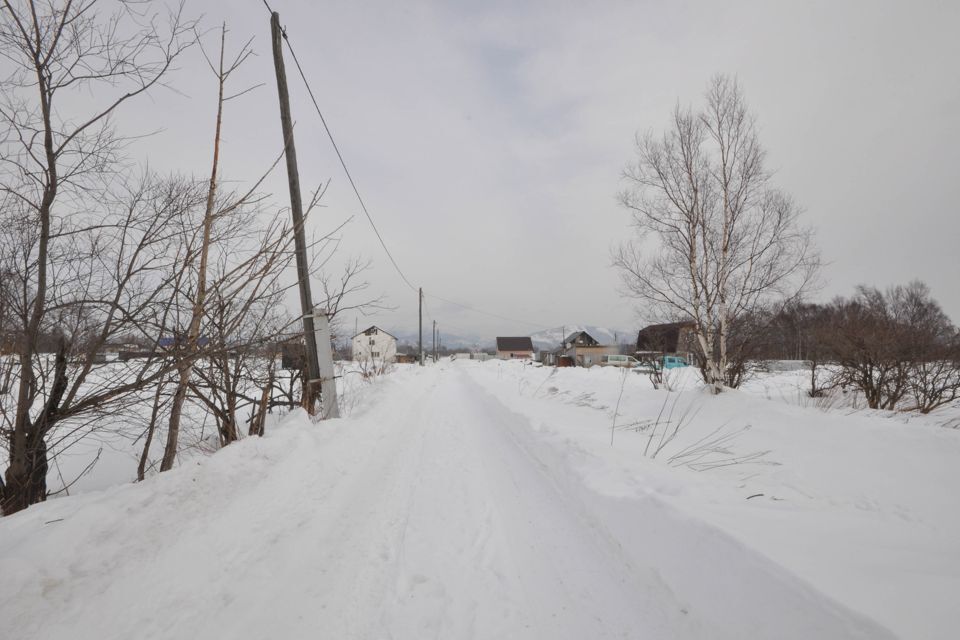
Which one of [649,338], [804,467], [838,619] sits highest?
[649,338]

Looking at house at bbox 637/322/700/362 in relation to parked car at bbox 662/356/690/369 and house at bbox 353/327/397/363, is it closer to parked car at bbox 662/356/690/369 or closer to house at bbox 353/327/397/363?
house at bbox 353/327/397/363

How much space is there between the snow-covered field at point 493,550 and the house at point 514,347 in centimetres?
7756

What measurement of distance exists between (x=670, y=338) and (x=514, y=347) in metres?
70.3

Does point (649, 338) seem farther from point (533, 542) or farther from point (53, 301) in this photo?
point (53, 301)

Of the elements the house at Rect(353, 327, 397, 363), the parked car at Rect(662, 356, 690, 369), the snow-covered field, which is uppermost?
the house at Rect(353, 327, 397, 363)

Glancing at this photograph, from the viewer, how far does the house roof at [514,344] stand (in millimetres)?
83000

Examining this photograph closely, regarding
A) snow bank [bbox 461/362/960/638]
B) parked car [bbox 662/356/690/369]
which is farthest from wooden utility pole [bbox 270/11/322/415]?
parked car [bbox 662/356/690/369]

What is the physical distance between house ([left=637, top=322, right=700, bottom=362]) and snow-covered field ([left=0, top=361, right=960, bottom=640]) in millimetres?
5594

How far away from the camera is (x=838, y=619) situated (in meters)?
1.48

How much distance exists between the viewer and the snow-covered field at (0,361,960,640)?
5.56 feet

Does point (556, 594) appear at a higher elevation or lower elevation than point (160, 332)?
lower

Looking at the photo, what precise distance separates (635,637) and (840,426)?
6.15 m

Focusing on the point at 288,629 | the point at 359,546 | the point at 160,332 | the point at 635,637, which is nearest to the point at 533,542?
the point at 635,637

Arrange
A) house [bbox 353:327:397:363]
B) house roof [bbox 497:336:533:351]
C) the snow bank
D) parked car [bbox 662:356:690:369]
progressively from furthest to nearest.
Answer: house roof [bbox 497:336:533:351], parked car [bbox 662:356:690:369], house [bbox 353:327:397:363], the snow bank
